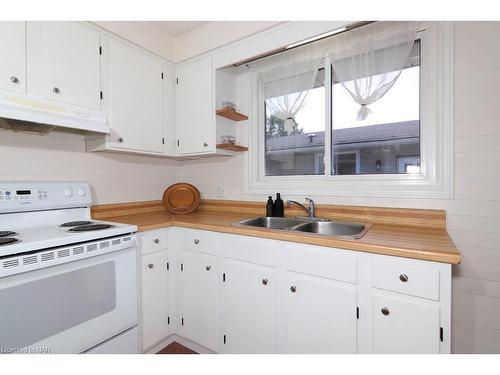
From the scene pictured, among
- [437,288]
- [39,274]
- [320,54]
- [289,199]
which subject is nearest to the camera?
[437,288]

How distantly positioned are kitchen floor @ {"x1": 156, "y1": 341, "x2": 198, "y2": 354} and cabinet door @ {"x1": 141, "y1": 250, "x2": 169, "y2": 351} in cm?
11

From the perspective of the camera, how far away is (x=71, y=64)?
1660 mm

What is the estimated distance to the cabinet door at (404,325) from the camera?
1.11 m

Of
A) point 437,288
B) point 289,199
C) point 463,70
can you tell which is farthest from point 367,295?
point 463,70

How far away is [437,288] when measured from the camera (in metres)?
1.09

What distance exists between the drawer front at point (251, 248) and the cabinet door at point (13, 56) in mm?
1461

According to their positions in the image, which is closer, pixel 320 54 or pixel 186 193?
pixel 320 54

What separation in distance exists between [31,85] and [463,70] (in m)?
2.49

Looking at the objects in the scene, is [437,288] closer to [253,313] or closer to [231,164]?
[253,313]

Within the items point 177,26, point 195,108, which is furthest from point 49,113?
point 177,26

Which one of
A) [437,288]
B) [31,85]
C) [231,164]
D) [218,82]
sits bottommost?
[437,288]

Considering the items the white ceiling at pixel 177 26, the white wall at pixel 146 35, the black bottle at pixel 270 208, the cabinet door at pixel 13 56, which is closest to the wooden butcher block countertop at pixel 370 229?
the black bottle at pixel 270 208

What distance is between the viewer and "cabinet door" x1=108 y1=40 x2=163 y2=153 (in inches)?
74.6

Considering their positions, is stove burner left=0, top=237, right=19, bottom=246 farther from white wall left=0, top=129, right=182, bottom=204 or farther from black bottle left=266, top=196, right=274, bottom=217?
black bottle left=266, top=196, right=274, bottom=217
